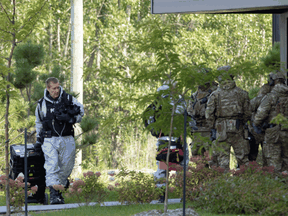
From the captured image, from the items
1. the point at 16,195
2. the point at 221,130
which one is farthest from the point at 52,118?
the point at 221,130

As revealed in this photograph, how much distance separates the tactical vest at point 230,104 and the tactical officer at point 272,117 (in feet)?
1.67

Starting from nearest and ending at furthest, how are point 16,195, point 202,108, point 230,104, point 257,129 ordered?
point 16,195, point 230,104, point 257,129, point 202,108

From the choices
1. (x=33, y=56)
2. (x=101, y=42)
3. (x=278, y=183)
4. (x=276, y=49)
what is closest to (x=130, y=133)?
(x=101, y=42)

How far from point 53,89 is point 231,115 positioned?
3429 millimetres

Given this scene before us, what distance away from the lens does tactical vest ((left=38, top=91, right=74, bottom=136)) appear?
24.8ft

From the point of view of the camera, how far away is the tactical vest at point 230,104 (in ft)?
28.2

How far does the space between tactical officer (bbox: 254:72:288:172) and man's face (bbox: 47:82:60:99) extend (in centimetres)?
395

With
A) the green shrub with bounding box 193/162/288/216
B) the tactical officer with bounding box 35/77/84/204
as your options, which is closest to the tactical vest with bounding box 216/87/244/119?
the green shrub with bounding box 193/162/288/216

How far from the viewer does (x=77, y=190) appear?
285 inches

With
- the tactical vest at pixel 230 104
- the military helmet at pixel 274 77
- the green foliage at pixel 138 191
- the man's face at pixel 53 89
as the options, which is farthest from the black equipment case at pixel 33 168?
the military helmet at pixel 274 77

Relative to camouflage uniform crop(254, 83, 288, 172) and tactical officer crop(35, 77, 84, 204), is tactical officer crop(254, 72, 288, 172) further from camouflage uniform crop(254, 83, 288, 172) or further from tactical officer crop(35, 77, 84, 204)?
tactical officer crop(35, 77, 84, 204)

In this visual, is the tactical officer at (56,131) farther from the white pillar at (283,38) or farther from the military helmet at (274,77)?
the white pillar at (283,38)

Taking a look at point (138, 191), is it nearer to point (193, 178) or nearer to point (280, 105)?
point (193, 178)

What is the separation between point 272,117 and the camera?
345 inches
